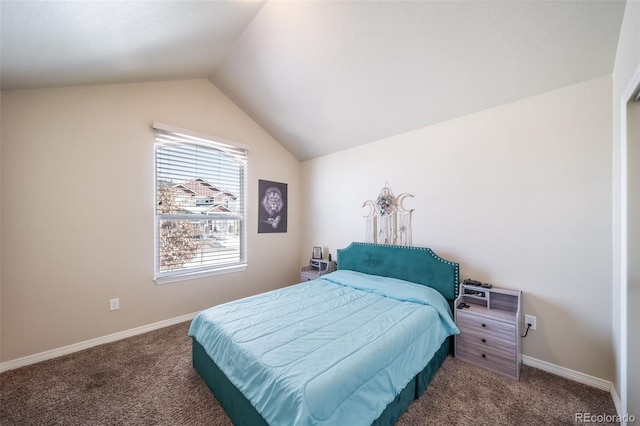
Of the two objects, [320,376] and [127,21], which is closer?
[320,376]

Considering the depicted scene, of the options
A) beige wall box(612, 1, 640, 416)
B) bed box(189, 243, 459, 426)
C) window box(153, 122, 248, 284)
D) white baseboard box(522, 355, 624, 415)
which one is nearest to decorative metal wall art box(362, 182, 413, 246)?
bed box(189, 243, 459, 426)

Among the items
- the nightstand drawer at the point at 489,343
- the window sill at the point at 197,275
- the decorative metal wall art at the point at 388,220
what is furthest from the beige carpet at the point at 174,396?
the decorative metal wall art at the point at 388,220

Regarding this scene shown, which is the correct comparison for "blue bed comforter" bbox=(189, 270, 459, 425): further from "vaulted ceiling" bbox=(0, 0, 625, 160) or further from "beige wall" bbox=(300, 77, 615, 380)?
"vaulted ceiling" bbox=(0, 0, 625, 160)

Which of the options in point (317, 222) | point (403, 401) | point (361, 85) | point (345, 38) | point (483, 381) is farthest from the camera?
point (317, 222)

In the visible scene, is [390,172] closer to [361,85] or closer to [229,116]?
[361,85]

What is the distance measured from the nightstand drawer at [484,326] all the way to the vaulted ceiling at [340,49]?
1.98 metres

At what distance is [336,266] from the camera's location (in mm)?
3668

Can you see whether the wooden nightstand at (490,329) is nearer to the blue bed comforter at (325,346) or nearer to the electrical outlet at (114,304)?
the blue bed comforter at (325,346)

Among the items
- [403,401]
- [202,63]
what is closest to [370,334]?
[403,401]

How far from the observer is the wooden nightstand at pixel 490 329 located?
192 cm

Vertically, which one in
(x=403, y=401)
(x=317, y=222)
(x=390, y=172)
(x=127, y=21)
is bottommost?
(x=403, y=401)

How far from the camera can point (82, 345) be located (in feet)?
7.57

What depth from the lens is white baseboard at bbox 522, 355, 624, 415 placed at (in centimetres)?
172

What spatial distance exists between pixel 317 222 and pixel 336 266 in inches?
31.0
